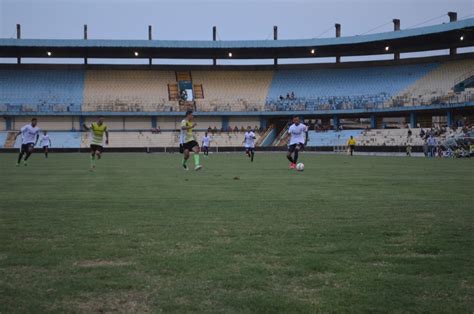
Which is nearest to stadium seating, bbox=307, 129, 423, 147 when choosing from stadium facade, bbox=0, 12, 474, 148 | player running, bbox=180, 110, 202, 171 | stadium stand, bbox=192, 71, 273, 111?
stadium facade, bbox=0, 12, 474, 148

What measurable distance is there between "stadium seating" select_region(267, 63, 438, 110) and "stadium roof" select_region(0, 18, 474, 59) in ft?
7.64

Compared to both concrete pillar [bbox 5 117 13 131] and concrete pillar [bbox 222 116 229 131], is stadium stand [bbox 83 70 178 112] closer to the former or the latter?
concrete pillar [bbox 222 116 229 131]

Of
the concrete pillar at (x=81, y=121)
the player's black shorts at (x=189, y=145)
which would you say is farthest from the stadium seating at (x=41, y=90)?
the player's black shorts at (x=189, y=145)

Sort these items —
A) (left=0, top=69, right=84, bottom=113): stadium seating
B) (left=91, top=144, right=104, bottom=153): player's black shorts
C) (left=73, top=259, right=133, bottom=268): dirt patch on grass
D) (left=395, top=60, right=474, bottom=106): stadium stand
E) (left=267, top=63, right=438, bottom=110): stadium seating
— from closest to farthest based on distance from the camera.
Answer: (left=73, top=259, right=133, bottom=268): dirt patch on grass
(left=91, top=144, right=104, bottom=153): player's black shorts
(left=395, top=60, right=474, bottom=106): stadium stand
(left=267, top=63, right=438, bottom=110): stadium seating
(left=0, top=69, right=84, bottom=113): stadium seating

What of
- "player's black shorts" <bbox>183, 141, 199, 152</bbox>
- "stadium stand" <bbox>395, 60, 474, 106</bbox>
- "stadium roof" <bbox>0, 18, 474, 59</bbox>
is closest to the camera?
"player's black shorts" <bbox>183, 141, 199, 152</bbox>

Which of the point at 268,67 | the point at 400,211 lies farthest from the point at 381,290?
the point at 268,67

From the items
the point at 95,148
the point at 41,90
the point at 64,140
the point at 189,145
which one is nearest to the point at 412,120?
the point at 64,140

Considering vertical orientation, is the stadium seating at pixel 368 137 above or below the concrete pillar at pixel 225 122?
below

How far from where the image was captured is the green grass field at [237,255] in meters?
4.14

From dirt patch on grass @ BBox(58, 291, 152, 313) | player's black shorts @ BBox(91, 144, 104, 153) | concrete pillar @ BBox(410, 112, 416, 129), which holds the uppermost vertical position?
concrete pillar @ BBox(410, 112, 416, 129)

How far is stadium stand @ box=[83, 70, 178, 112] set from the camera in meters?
68.4

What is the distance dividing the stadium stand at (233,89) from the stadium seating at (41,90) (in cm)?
1499

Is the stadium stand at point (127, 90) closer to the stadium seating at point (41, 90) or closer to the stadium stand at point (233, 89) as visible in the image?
the stadium seating at point (41, 90)

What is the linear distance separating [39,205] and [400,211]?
240 inches
